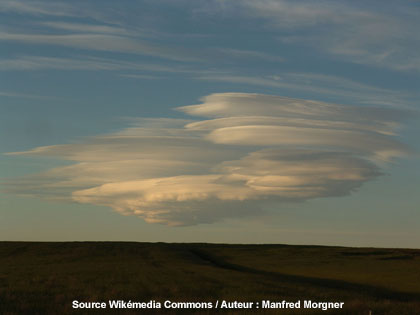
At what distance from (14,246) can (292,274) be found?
5752 cm

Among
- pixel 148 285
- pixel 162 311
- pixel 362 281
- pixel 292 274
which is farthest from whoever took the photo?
pixel 292 274

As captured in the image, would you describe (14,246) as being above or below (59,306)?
above

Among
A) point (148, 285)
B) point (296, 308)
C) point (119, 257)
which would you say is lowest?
point (296, 308)

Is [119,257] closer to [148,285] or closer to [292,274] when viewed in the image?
[292,274]

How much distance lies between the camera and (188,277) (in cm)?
4497

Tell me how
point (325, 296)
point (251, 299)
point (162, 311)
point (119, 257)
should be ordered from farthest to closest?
1. point (119, 257)
2. point (325, 296)
3. point (251, 299)
4. point (162, 311)

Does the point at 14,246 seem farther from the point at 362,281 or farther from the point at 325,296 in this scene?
the point at 325,296

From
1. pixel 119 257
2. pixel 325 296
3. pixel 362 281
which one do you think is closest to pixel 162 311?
pixel 325 296

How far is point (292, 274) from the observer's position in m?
56.0

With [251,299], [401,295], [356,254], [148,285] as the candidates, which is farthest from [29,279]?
[356,254]

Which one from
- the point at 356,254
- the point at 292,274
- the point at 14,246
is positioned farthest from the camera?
the point at 14,246

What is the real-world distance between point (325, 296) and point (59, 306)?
14968 mm

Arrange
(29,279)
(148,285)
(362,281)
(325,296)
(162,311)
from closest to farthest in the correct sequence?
1. (162,311)
2. (325,296)
3. (148,285)
4. (29,279)
5. (362,281)

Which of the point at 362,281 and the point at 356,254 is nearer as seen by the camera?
the point at 362,281
